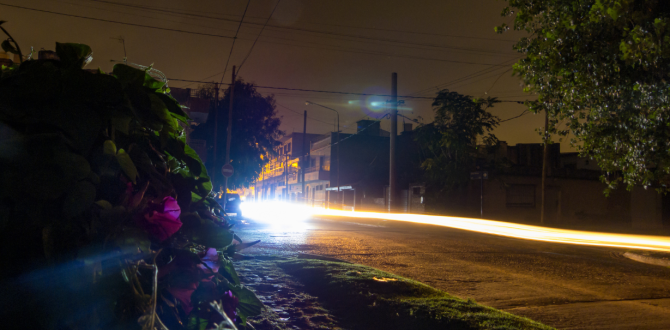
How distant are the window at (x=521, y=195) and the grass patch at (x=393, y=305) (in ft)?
103

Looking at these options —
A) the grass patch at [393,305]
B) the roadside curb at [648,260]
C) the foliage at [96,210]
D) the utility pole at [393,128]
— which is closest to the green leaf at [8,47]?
the foliage at [96,210]

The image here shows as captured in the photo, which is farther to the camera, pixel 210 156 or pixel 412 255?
pixel 210 156


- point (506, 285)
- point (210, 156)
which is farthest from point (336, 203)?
point (506, 285)

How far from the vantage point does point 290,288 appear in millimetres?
6258

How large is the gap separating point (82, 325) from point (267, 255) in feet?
29.1

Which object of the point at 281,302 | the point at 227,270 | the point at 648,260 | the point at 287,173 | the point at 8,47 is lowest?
the point at 648,260

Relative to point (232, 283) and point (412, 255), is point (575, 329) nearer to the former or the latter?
point (232, 283)

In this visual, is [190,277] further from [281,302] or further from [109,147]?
[281,302]

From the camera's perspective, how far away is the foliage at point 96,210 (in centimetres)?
87

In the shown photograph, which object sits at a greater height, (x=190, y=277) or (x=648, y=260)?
(x=190, y=277)

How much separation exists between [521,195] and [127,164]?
3817 cm

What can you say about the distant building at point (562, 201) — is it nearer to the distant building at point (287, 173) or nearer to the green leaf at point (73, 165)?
the distant building at point (287, 173)

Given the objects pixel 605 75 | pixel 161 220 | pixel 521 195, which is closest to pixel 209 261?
pixel 161 220

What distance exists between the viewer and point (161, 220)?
97 cm
